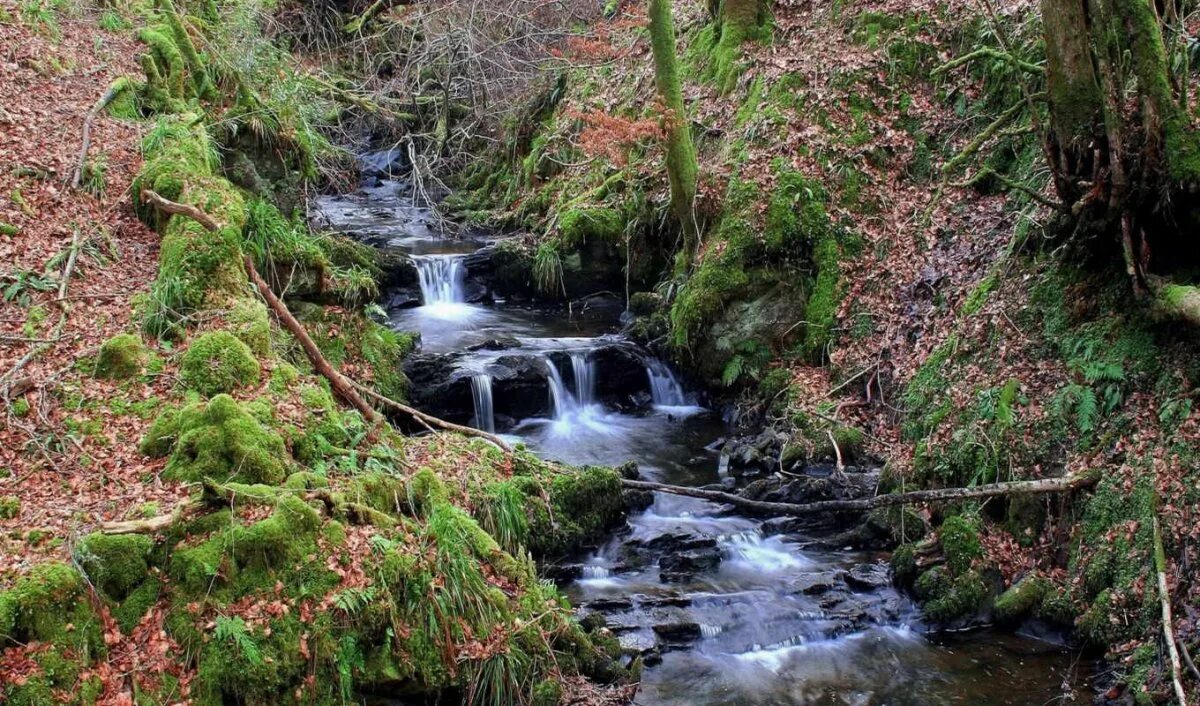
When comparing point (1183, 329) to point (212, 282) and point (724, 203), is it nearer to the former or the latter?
point (724, 203)

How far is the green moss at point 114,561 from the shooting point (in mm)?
4746

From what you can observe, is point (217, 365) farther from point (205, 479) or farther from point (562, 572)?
point (562, 572)

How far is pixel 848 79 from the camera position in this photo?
12766 millimetres

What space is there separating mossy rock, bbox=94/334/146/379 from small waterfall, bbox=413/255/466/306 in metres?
8.68

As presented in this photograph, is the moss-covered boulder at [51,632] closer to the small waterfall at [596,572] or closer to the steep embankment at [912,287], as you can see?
the small waterfall at [596,572]

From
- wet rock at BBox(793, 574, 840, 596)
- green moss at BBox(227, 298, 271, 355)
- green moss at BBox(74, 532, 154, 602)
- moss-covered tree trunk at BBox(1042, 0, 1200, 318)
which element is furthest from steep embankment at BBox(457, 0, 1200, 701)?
green moss at BBox(74, 532, 154, 602)

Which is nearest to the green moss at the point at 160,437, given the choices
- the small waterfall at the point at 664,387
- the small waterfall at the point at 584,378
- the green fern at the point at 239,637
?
the green fern at the point at 239,637

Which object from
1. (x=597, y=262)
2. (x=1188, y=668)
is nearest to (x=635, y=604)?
(x=1188, y=668)

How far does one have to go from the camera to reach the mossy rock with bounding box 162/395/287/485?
5.58 meters

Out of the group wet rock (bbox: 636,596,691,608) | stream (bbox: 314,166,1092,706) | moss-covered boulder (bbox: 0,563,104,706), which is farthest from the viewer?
wet rock (bbox: 636,596,691,608)

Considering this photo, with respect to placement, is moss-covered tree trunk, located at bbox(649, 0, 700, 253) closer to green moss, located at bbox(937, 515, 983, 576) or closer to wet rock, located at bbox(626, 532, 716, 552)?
wet rock, located at bbox(626, 532, 716, 552)

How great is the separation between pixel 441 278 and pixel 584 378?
4.32 meters

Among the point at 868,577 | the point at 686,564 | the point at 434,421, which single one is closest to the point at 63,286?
the point at 434,421

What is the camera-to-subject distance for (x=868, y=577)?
8.07 metres
